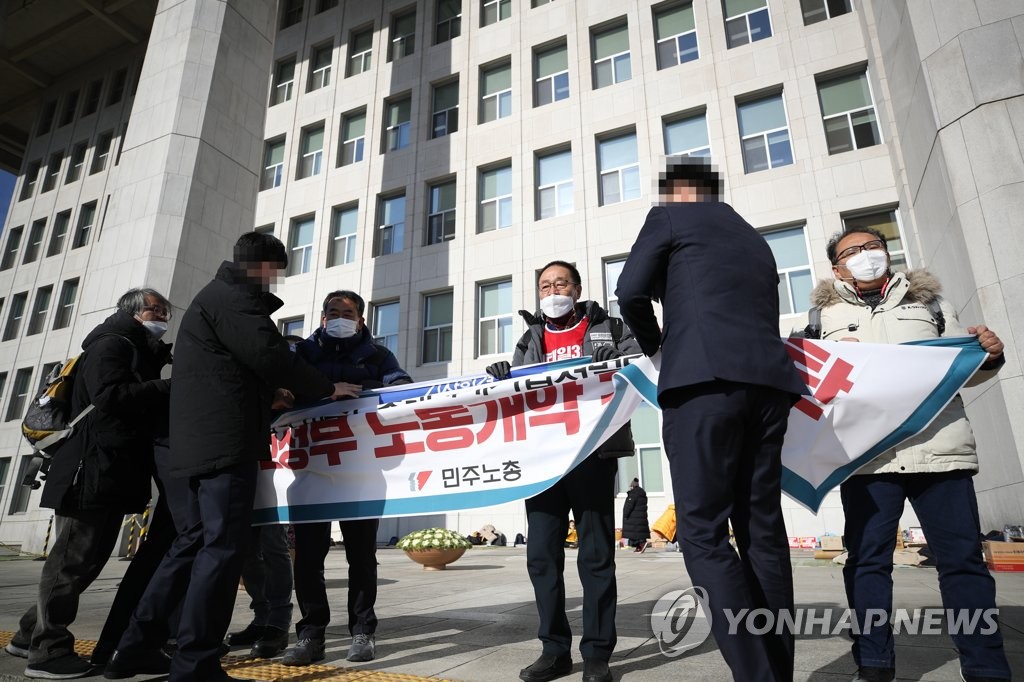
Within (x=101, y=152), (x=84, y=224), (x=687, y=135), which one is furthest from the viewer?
(x=101, y=152)

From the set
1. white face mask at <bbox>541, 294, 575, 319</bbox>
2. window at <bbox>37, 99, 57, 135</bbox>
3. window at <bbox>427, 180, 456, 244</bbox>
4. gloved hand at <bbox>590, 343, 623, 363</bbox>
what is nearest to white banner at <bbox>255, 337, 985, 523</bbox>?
gloved hand at <bbox>590, 343, 623, 363</bbox>

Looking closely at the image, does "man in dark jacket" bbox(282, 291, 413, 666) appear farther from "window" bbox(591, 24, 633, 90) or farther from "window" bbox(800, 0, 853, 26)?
"window" bbox(800, 0, 853, 26)

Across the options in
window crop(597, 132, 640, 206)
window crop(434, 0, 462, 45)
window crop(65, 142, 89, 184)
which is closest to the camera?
window crop(597, 132, 640, 206)

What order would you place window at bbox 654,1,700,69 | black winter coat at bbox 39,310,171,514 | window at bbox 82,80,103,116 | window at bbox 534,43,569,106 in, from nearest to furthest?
black winter coat at bbox 39,310,171,514 < window at bbox 654,1,700,69 < window at bbox 534,43,569,106 < window at bbox 82,80,103,116

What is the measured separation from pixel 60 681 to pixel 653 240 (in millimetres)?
3490

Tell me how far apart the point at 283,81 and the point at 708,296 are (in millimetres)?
24754

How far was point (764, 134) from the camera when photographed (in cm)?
1506

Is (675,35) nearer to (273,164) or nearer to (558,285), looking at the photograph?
(273,164)

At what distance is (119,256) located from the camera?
9586 mm

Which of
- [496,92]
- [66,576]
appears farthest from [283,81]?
[66,576]

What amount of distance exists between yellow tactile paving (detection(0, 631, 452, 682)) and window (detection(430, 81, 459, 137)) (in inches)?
718

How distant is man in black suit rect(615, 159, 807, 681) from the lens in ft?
6.28

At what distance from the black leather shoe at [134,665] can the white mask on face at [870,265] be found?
4040 millimetres

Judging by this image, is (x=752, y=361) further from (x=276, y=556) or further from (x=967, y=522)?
(x=276, y=556)
